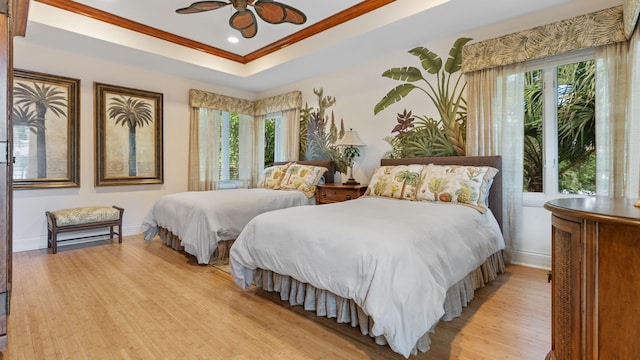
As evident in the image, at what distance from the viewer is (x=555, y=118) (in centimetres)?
302

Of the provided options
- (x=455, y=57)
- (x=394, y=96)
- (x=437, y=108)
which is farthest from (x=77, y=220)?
(x=455, y=57)

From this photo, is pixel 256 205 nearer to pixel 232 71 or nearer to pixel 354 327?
pixel 354 327

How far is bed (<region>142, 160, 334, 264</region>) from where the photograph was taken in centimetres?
314

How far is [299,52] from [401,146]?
75.1 inches

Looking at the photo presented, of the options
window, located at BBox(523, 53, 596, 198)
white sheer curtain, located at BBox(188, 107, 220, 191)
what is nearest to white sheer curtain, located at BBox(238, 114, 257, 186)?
Result: white sheer curtain, located at BBox(188, 107, 220, 191)

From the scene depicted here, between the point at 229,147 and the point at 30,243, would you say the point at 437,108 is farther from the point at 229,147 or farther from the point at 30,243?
the point at 30,243

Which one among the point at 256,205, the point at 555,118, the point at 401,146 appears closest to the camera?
the point at 555,118

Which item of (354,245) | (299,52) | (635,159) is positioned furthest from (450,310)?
(299,52)

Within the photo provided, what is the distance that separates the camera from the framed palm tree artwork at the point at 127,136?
14.1 ft

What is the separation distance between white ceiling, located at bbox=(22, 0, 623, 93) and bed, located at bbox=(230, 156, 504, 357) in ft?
5.49

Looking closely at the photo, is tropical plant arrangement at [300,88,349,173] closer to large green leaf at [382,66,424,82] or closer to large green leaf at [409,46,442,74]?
large green leaf at [382,66,424,82]

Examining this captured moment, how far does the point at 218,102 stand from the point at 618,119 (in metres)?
5.35

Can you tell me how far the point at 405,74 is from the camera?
13.1ft

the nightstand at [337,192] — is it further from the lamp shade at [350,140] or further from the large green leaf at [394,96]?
the large green leaf at [394,96]
